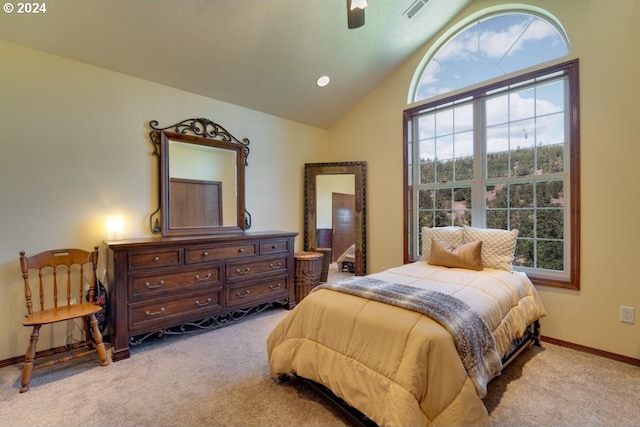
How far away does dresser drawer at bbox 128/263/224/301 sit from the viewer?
252 cm

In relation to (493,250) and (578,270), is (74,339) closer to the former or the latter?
(493,250)

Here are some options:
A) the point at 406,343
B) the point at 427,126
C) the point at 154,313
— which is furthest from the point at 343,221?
the point at 406,343

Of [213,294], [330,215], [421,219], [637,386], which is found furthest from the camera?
[330,215]

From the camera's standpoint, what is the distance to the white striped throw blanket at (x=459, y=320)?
1.51m

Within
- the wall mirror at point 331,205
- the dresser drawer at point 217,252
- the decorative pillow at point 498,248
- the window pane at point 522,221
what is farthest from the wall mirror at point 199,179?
the window pane at point 522,221

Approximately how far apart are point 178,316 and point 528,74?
13.6 ft

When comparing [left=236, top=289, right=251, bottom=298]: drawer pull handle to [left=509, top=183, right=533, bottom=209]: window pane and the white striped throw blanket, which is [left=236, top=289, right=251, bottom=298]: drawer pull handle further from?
[left=509, top=183, right=533, bottom=209]: window pane

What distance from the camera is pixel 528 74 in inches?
114

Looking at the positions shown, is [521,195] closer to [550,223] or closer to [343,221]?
[550,223]

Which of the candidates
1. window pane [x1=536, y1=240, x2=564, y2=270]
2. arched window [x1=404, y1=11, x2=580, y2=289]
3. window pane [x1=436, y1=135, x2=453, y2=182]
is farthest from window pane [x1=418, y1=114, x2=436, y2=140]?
window pane [x1=536, y1=240, x2=564, y2=270]

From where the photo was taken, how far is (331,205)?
14.5 feet

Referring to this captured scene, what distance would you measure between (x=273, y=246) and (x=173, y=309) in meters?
1.20

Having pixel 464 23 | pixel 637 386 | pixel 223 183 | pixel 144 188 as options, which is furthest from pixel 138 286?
pixel 464 23

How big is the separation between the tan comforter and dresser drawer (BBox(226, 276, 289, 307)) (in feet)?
3.60
